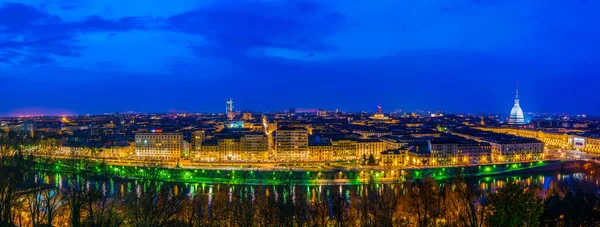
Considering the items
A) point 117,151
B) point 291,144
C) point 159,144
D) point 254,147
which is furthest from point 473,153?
point 117,151

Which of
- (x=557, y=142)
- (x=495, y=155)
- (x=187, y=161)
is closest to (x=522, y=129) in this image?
(x=557, y=142)

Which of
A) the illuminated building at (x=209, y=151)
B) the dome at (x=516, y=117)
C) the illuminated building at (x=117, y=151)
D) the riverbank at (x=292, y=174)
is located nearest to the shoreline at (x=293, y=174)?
the riverbank at (x=292, y=174)

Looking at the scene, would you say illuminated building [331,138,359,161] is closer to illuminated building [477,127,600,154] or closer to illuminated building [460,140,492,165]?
illuminated building [460,140,492,165]

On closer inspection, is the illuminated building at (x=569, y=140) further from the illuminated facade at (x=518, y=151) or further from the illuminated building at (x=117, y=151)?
the illuminated building at (x=117, y=151)

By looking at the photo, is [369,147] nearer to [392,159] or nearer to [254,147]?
[392,159]

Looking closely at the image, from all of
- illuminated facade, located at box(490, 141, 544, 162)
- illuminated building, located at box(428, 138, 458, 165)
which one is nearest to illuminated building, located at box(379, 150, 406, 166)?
illuminated building, located at box(428, 138, 458, 165)
